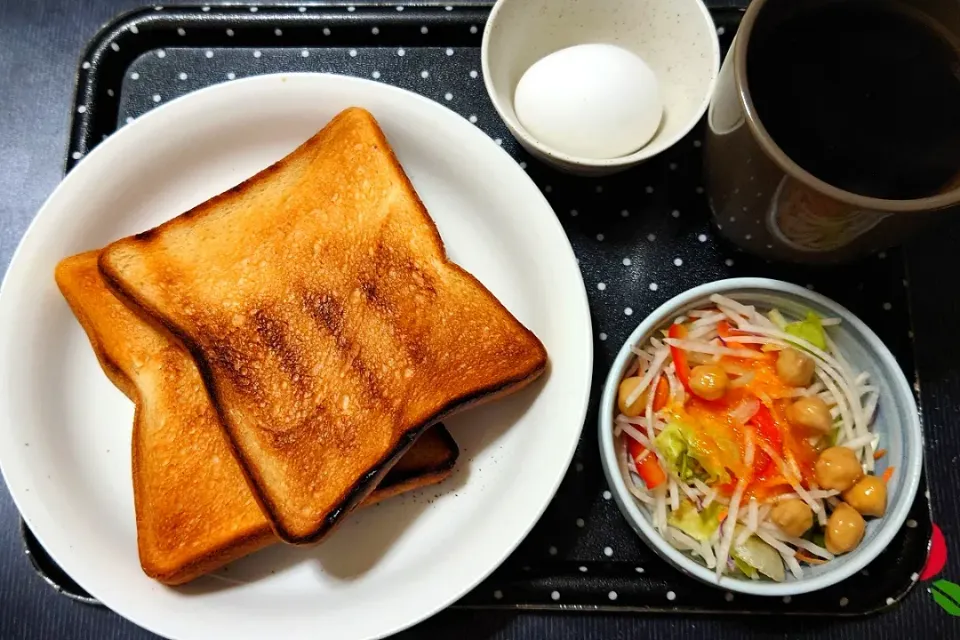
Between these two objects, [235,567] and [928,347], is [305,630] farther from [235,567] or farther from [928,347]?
[928,347]

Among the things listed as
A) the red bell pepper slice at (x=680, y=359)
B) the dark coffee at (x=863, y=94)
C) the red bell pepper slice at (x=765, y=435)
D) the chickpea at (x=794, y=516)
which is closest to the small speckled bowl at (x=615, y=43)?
the dark coffee at (x=863, y=94)

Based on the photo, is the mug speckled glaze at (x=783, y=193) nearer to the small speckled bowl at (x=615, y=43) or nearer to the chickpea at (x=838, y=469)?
the small speckled bowl at (x=615, y=43)

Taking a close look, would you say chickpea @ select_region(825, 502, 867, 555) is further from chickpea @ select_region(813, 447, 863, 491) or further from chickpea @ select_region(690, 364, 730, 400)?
chickpea @ select_region(690, 364, 730, 400)

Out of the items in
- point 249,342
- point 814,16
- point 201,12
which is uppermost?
point 201,12

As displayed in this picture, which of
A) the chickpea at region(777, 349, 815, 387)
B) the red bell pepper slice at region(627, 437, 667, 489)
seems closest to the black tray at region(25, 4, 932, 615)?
the red bell pepper slice at region(627, 437, 667, 489)

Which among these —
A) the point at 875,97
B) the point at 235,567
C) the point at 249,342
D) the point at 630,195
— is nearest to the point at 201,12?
the point at 249,342

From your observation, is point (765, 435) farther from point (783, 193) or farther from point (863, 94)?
point (863, 94)
